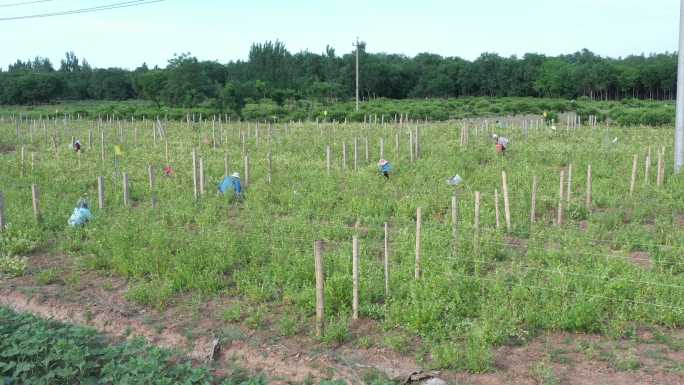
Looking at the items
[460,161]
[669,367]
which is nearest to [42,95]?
[460,161]

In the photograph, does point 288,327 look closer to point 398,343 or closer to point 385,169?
point 398,343

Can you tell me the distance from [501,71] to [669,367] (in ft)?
233

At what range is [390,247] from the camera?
895 centimetres

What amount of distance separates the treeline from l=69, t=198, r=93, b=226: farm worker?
33124 millimetres

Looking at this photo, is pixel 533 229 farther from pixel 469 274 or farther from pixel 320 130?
pixel 320 130

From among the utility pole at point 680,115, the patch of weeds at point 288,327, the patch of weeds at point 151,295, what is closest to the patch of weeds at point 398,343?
the patch of weeds at point 288,327

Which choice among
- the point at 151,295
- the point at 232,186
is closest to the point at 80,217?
the point at 232,186

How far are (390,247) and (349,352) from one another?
3090 millimetres

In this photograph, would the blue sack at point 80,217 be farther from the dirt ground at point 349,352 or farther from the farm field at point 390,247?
the dirt ground at point 349,352

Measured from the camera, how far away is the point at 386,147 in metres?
19.8

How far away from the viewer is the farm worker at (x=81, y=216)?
10547 millimetres

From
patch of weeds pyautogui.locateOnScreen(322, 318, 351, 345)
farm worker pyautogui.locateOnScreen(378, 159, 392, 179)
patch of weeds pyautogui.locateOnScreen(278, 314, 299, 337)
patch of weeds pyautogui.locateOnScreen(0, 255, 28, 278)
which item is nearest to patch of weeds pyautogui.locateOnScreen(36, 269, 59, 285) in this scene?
patch of weeds pyautogui.locateOnScreen(0, 255, 28, 278)

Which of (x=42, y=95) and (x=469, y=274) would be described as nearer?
(x=469, y=274)

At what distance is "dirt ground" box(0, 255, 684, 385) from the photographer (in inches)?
216
